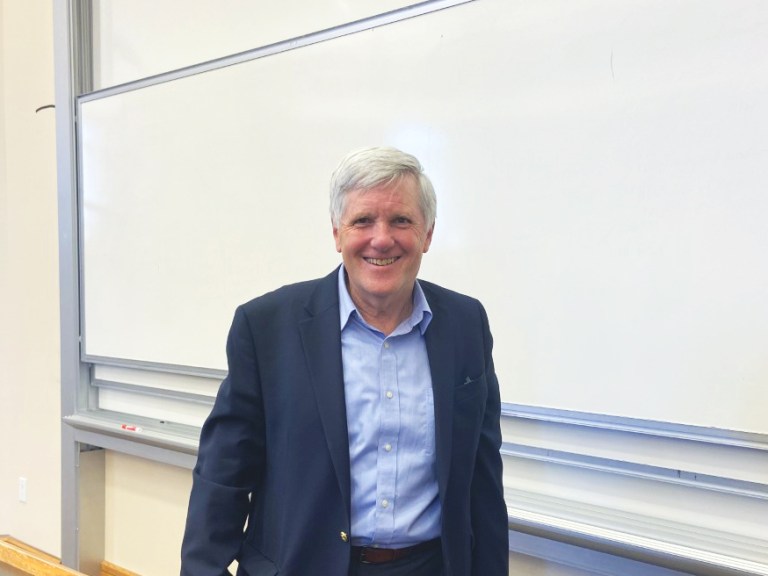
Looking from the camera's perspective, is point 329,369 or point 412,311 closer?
point 329,369

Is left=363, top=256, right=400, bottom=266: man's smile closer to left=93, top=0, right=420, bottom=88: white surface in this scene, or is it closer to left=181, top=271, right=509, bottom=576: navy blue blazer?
left=181, top=271, right=509, bottom=576: navy blue blazer

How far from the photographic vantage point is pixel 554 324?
147cm

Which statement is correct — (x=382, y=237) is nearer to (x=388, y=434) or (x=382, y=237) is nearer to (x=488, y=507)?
(x=388, y=434)

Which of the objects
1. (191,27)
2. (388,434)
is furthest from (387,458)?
(191,27)

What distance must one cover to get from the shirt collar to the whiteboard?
1.77 ft

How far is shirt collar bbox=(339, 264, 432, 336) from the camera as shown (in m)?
1.01

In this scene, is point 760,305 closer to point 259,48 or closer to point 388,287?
point 388,287

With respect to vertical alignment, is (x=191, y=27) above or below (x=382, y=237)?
above

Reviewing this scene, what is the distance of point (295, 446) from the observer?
0.95m

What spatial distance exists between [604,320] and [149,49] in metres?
2.05

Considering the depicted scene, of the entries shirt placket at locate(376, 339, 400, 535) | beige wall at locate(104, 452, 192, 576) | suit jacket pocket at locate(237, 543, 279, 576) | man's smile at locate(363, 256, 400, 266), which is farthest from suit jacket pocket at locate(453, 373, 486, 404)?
beige wall at locate(104, 452, 192, 576)

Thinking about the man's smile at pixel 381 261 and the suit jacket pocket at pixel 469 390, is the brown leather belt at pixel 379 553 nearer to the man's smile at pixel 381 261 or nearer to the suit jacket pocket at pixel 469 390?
the suit jacket pocket at pixel 469 390

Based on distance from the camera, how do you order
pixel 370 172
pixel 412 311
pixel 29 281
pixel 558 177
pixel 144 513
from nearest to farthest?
1. pixel 370 172
2. pixel 412 311
3. pixel 558 177
4. pixel 144 513
5. pixel 29 281

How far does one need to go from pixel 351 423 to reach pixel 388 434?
7 centimetres
